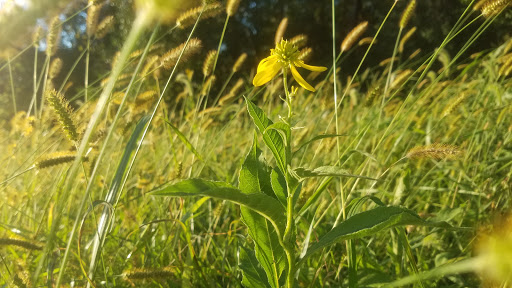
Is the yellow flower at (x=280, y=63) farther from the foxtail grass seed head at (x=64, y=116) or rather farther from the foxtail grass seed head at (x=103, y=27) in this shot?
the foxtail grass seed head at (x=103, y=27)

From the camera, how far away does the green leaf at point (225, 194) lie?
531 millimetres

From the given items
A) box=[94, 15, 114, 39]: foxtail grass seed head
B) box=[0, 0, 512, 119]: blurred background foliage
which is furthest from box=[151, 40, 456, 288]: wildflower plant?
box=[0, 0, 512, 119]: blurred background foliage

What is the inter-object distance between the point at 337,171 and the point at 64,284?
2.22 feet

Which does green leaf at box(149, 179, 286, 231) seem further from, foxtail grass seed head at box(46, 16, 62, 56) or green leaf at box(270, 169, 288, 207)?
foxtail grass seed head at box(46, 16, 62, 56)

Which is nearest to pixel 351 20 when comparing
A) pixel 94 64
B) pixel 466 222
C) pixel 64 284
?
pixel 94 64

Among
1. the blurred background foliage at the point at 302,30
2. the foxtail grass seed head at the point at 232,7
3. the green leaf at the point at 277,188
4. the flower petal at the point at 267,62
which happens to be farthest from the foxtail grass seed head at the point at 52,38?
the blurred background foliage at the point at 302,30

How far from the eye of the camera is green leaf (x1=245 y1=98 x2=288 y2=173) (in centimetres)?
67

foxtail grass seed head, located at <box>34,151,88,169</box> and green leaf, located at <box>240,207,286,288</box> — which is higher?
foxtail grass seed head, located at <box>34,151,88,169</box>

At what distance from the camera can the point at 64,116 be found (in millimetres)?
718

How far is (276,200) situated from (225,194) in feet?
0.33

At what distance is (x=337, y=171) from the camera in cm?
57

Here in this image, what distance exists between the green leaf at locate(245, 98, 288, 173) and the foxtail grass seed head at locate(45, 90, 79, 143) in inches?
11.0

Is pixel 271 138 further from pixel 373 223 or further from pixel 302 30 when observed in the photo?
pixel 302 30

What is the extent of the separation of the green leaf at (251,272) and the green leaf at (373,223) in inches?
6.7
